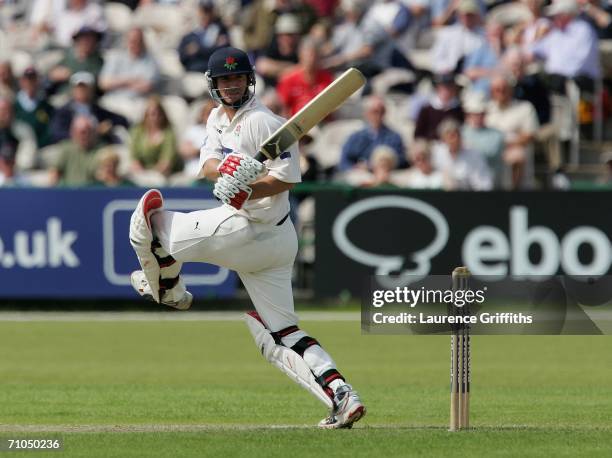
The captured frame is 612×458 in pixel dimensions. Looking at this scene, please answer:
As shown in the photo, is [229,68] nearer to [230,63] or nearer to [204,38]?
[230,63]

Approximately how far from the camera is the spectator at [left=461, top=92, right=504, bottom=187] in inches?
606

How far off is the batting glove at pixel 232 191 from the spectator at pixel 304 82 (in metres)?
8.75

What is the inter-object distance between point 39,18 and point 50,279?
5.48 meters

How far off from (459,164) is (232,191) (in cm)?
800

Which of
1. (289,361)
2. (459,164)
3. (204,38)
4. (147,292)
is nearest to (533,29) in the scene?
(459,164)

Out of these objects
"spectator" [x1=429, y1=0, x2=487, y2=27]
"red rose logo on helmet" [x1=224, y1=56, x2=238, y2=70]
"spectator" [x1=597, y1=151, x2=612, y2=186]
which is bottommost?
"spectator" [x1=597, y1=151, x2=612, y2=186]

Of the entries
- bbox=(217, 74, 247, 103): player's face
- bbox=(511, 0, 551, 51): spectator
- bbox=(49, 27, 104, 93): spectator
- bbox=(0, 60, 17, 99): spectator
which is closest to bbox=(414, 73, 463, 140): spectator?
bbox=(511, 0, 551, 51): spectator

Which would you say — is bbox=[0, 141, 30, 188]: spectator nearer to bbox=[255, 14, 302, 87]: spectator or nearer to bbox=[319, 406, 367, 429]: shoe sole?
bbox=[255, 14, 302, 87]: spectator

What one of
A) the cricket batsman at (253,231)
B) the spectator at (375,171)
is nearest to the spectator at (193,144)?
the spectator at (375,171)

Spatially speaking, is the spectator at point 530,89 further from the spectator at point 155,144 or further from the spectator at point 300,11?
the spectator at point 155,144

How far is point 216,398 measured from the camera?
9719 mm

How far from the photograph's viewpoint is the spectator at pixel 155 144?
52.0 feet

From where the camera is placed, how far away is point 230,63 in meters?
7.77

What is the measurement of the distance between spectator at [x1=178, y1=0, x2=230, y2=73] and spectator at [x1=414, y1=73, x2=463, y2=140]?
288cm
